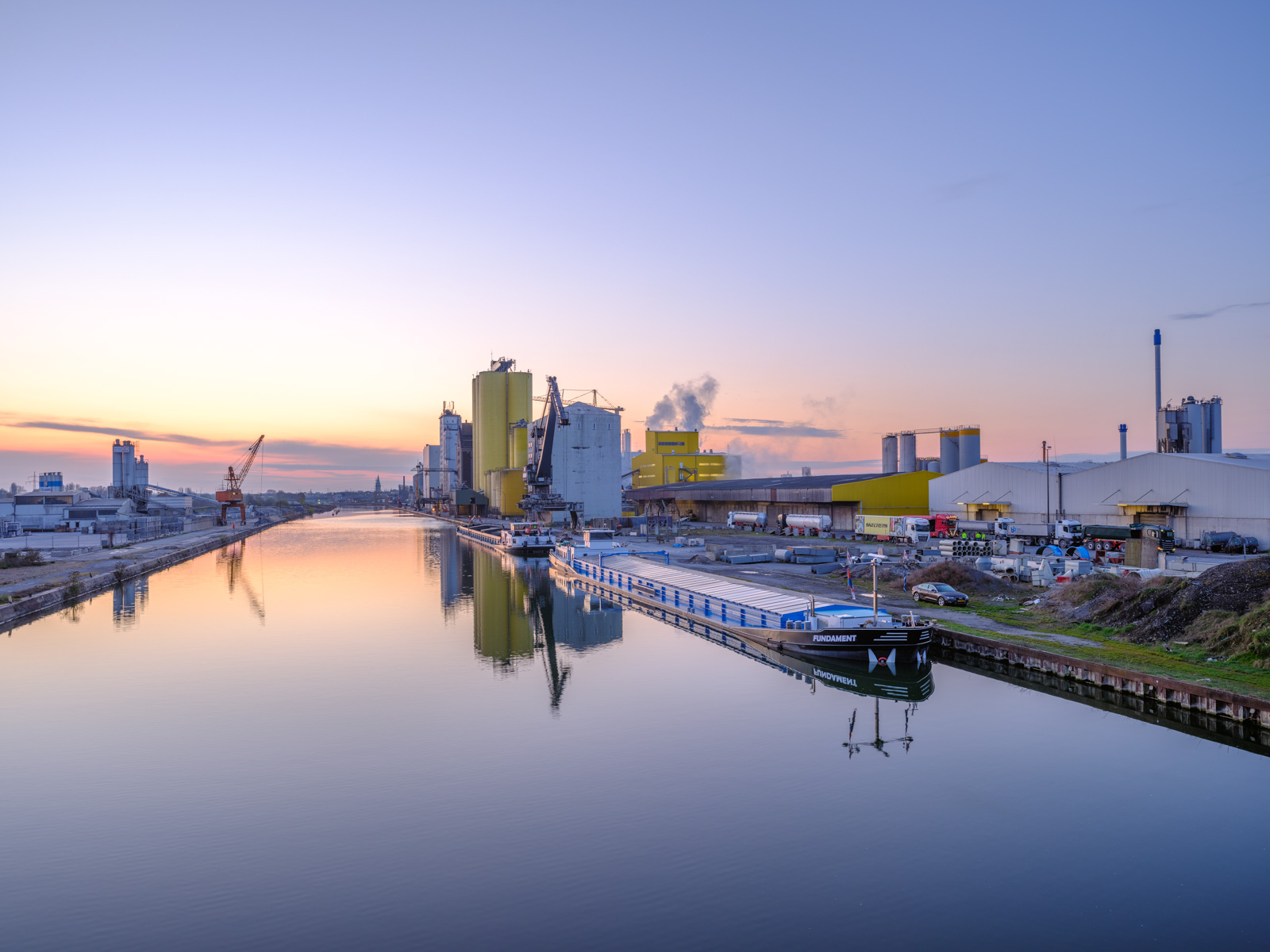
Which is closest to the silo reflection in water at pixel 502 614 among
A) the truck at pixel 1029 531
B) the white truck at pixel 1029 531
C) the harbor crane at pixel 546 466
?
the harbor crane at pixel 546 466

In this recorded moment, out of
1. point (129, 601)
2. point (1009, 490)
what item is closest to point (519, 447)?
point (1009, 490)

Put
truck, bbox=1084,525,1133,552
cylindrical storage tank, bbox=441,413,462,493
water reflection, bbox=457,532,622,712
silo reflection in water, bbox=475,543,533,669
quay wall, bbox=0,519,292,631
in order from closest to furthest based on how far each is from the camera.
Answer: water reflection, bbox=457,532,622,712, silo reflection in water, bbox=475,543,533,669, quay wall, bbox=0,519,292,631, truck, bbox=1084,525,1133,552, cylindrical storage tank, bbox=441,413,462,493

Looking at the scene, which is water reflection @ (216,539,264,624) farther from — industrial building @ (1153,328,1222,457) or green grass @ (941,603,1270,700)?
industrial building @ (1153,328,1222,457)

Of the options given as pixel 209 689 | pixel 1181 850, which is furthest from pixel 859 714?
pixel 209 689

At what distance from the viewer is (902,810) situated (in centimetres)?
1366

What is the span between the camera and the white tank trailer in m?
67.5

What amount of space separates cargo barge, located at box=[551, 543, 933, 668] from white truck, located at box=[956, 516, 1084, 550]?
2461 cm

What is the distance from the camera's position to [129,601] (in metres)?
43.1

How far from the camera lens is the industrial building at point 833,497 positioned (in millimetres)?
67562

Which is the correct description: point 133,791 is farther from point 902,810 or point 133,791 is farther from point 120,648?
point 120,648

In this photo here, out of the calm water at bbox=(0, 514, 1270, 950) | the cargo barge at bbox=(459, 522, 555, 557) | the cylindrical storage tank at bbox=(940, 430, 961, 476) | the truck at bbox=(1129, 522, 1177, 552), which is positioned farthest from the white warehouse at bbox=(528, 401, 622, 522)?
the calm water at bbox=(0, 514, 1270, 950)

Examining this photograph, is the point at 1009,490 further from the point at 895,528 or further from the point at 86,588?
the point at 86,588

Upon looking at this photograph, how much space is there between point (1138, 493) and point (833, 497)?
2331cm

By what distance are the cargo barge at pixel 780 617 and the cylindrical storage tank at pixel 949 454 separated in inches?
1958
